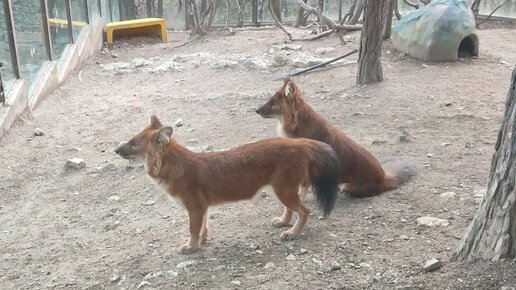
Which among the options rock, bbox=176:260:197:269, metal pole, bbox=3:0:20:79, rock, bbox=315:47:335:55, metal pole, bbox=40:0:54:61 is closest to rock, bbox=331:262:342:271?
rock, bbox=176:260:197:269

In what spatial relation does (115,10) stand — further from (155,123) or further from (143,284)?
(143,284)

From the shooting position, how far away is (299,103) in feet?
16.6

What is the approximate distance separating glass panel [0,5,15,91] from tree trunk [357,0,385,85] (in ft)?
17.3

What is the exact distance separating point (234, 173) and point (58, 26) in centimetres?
877

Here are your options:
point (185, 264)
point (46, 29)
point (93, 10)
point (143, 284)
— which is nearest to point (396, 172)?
point (185, 264)

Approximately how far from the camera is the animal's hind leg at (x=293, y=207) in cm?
398

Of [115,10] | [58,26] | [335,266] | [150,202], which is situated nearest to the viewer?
[335,266]

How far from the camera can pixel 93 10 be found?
46.3 ft

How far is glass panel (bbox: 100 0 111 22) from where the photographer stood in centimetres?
1524

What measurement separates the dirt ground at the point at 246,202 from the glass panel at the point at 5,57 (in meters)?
0.62

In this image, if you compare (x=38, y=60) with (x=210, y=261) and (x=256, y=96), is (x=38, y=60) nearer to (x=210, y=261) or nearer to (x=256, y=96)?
(x=256, y=96)

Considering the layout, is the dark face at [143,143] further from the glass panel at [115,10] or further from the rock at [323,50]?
the glass panel at [115,10]

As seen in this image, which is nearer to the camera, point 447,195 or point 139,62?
point 447,195

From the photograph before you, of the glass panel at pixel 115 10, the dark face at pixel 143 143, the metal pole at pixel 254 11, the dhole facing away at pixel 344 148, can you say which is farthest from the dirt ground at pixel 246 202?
the metal pole at pixel 254 11
